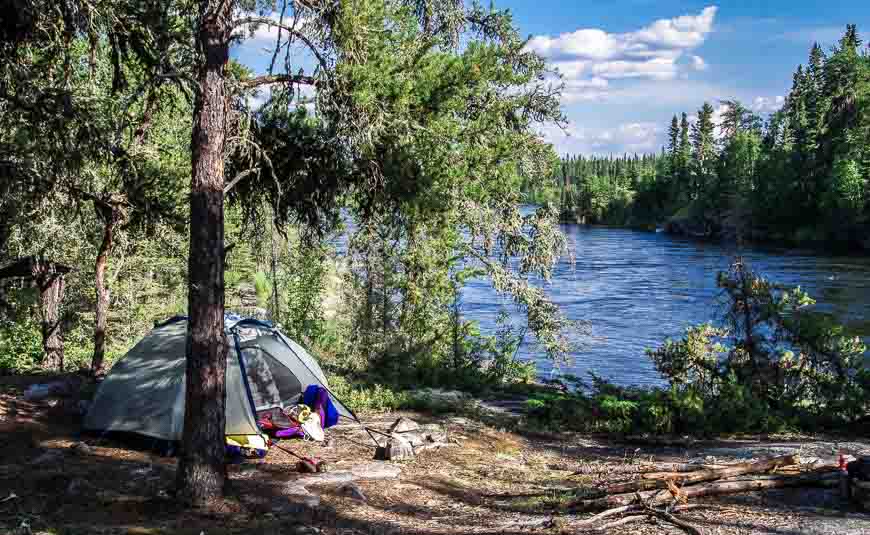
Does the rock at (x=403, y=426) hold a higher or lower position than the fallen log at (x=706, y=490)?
lower

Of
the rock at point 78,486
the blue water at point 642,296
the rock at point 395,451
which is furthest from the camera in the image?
the blue water at point 642,296

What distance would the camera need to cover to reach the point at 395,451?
29.0 ft

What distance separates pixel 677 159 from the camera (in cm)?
8969

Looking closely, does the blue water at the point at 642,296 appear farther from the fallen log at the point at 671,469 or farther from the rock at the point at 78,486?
the rock at the point at 78,486

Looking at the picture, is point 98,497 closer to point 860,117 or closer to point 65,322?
point 65,322

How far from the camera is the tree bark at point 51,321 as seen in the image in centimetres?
1505

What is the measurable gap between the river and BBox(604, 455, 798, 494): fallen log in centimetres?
717

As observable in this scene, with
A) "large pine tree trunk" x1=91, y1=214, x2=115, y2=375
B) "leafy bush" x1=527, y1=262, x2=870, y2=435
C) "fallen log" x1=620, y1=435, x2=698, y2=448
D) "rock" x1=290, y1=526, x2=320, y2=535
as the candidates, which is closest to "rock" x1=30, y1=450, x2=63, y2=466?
"rock" x1=290, y1=526, x2=320, y2=535

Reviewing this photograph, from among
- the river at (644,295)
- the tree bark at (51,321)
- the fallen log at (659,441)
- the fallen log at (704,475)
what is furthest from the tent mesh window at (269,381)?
the tree bark at (51,321)

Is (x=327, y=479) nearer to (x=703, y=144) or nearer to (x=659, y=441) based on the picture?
(x=659, y=441)

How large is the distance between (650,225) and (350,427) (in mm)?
79950

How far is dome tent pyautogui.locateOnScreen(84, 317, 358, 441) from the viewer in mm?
8609

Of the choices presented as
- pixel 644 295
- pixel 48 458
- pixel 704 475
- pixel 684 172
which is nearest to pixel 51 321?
pixel 48 458

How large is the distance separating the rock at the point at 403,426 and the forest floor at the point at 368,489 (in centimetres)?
30
